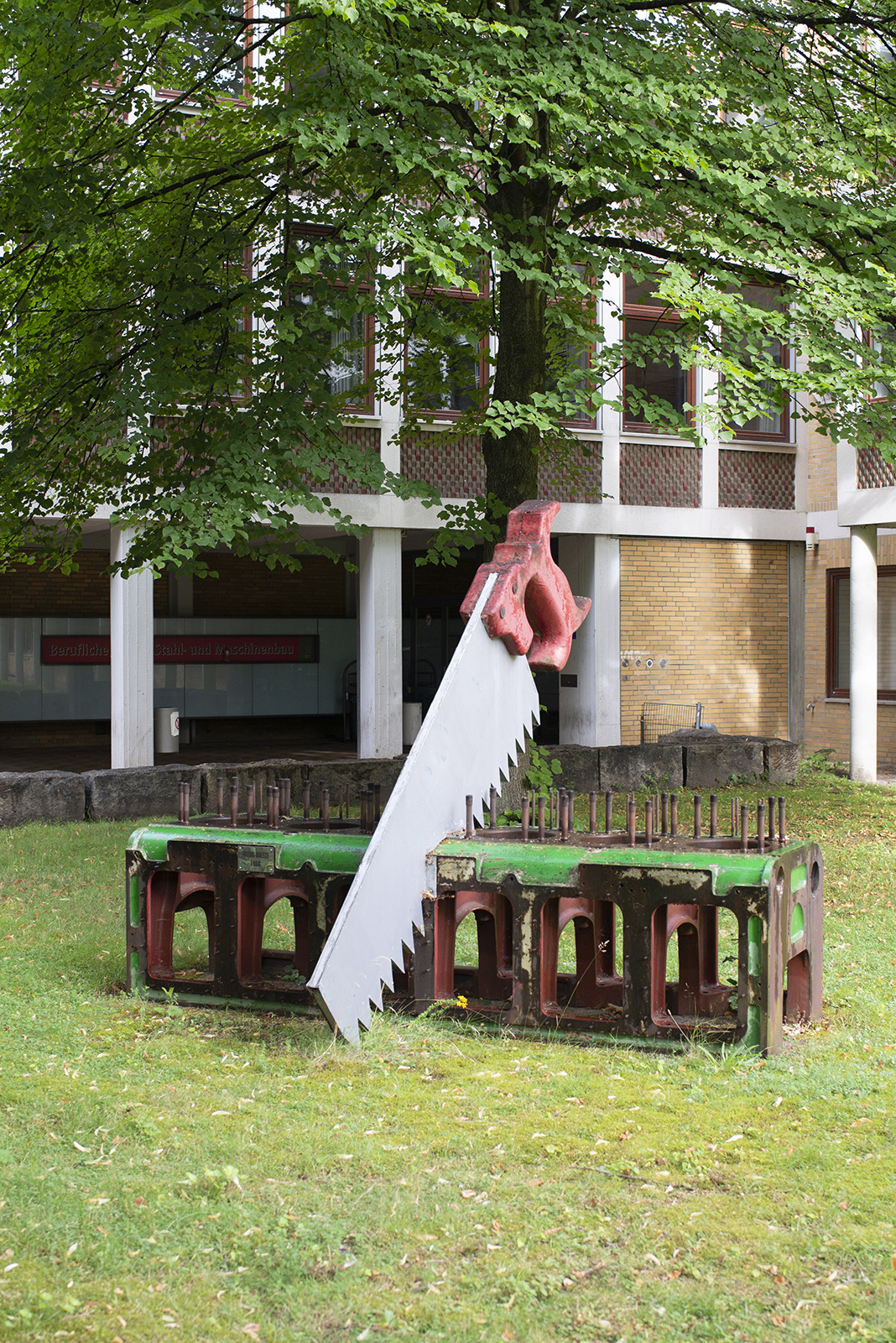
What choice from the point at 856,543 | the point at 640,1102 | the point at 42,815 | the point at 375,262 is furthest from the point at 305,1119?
the point at 856,543

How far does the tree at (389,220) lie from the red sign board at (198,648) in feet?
36.9

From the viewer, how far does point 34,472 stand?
1088 cm

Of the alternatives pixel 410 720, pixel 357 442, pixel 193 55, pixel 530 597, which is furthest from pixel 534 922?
pixel 410 720

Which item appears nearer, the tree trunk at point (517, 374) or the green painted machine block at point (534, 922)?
the green painted machine block at point (534, 922)

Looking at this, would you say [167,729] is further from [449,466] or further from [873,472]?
[873,472]

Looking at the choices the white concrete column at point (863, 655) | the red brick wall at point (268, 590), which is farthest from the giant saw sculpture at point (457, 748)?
the red brick wall at point (268, 590)

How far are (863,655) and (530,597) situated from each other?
1242 centimetres

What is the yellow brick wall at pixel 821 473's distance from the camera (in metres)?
21.0

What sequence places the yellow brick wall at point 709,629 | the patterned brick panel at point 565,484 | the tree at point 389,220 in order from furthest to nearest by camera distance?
the yellow brick wall at point 709,629
the patterned brick panel at point 565,484
the tree at point 389,220

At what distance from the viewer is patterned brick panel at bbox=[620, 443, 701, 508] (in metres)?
19.6

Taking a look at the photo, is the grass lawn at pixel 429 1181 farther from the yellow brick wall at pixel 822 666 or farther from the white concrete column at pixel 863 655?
the yellow brick wall at pixel 822 666

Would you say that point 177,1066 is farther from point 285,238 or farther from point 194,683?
point 194,683

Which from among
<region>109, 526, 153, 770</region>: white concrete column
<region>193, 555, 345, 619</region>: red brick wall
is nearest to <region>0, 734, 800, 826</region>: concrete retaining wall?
<region>109, 526, 153, 770</region>: white concrete column

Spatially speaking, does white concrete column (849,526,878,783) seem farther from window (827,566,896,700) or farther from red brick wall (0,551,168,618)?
red brick wall (0,551,168,618)
